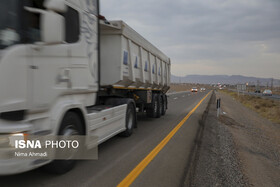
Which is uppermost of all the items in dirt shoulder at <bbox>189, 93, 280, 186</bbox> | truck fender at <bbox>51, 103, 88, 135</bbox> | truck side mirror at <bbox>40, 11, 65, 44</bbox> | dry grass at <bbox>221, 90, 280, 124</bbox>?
truck side mirror at <bbox>40, 11, 65, 44</bbox>

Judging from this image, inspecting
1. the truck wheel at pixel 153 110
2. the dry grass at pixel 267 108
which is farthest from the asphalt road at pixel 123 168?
the dry grass at pixel 267 108

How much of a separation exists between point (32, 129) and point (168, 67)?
13.1m

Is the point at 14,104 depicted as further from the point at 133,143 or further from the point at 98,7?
the point at 133,143

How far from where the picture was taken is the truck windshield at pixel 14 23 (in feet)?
10.7

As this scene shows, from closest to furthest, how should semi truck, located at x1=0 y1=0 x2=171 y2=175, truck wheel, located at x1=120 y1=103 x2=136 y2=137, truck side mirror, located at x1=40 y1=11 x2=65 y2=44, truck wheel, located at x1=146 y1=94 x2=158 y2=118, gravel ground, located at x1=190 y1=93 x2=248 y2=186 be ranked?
semi truck, located at x1=0 y1=0 x2=171 y2=175
truck side mirror, located at x1=40 y1=11 x2=65 y2=44
gravel ground, located at x1=190 y1=93 x2=248 y2=186
truck wheel, located at x1=120 y1=103 x2=136 y2=137
truck wheel, located at x1=146 y1=94 x2=158 y2=118

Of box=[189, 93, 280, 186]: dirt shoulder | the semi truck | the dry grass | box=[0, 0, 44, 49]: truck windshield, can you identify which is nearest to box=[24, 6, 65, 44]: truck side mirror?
the semi truck

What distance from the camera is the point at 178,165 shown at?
508cm

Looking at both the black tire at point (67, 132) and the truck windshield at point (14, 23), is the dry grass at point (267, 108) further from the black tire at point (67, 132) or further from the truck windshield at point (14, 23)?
the truck windshield at point (14, 23)

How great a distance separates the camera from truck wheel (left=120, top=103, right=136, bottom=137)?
7.57 metres

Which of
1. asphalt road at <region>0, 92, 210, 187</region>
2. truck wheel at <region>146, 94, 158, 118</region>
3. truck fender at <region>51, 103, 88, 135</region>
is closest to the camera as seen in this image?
truck fender at <region>51, 103, 88, 135</region>

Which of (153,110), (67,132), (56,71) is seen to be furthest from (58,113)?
(153,110)

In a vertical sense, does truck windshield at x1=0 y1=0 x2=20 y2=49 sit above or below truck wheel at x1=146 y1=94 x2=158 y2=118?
above

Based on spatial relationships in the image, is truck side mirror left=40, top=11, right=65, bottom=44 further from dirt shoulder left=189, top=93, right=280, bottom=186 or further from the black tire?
dirt shoulder left=189, top=93, right=280, bottom=186

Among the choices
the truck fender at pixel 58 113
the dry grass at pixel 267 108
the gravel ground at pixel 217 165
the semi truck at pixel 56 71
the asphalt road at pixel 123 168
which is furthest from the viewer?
the dry grass at pixel 267 108
